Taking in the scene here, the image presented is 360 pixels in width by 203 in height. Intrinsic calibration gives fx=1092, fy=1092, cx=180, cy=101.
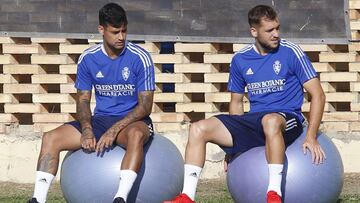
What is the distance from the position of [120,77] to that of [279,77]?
53.4 inches

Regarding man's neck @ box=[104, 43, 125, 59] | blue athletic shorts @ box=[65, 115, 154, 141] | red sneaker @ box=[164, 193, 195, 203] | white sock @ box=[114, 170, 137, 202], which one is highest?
man's neck @ box=[104, 43, 125, 59]

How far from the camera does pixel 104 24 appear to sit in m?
9.24

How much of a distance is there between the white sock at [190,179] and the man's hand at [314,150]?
909mm

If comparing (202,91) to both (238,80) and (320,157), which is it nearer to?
(238,80)

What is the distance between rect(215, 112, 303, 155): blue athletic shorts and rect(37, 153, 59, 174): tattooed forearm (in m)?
1.44

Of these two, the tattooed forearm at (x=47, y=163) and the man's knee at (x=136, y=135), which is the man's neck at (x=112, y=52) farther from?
the tattooed forearm at (x=47, y=163)

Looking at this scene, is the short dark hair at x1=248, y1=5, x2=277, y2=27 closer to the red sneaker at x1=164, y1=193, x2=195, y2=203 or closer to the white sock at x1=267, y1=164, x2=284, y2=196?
the white sock at x1=267, y1=164, x2=284, y2=196

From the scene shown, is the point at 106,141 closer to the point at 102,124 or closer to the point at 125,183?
the point at 102,124

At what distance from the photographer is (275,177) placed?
8.51 meters

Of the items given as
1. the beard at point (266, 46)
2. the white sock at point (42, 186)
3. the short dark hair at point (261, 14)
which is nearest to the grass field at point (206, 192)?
the white sock at point (42, 186)

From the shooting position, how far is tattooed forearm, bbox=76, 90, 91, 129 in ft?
30.5

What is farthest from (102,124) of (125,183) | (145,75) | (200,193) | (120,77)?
(200,193)

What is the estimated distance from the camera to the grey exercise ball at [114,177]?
28.9 feet

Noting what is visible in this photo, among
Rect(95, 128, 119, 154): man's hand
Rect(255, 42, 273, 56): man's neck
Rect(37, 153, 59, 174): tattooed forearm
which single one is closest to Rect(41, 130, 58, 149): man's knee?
Rect(37, 153, 59, 174): tattooed forearm
